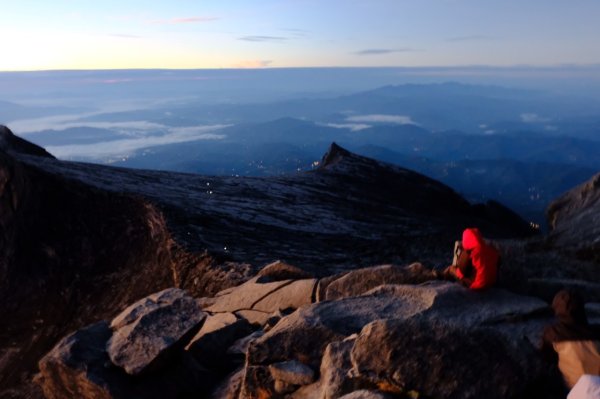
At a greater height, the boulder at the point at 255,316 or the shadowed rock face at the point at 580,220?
the boulder at the point at 255,316

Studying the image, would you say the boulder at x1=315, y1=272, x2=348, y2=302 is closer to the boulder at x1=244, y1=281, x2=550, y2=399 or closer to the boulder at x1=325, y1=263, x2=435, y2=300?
the boulder at x1=325, y1=263, x2=435, y2=300

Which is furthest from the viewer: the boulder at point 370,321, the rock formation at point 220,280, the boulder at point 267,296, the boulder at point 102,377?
the boulder at point 267,296

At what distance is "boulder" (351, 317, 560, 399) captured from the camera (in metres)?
8.59

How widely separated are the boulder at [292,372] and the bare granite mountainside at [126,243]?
13258mm

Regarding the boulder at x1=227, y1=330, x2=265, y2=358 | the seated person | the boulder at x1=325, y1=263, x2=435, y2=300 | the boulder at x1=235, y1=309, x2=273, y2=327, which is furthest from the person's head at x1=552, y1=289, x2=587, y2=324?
the boulder at x1=235, y1=309, x2=273, y2=327

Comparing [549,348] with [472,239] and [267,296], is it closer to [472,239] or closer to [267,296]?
[472,239]

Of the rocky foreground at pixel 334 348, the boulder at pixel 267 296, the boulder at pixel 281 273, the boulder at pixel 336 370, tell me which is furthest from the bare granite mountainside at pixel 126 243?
the boulder at pixel 336 370

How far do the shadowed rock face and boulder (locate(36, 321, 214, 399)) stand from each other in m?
25.6

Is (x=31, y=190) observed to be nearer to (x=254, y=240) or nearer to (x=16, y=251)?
(x=16, y=251)

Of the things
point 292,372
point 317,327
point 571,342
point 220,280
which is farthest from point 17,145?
point 571,342

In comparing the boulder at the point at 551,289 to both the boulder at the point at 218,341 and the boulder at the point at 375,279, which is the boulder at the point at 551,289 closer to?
the boulder at the point at 375,279

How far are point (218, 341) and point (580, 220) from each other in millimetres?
39615

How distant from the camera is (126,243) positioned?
32.1 m

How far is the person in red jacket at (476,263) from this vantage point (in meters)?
12.3
